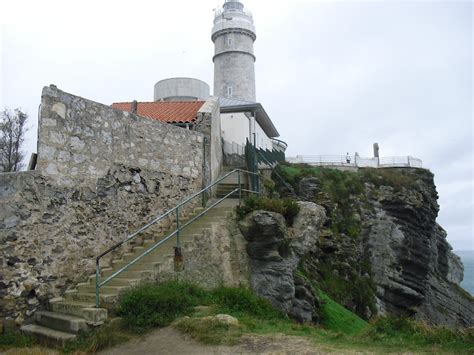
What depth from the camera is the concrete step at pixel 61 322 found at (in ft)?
20.5

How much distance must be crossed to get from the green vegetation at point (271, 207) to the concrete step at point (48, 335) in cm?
472

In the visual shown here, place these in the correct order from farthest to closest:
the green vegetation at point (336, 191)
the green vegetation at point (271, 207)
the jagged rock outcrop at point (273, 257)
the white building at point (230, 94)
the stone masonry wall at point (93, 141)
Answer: the green vegetation at point (336, 191) → the white building at point (230, 94) → the green vegetation at point (271, 207) → the jagged rock outcrop at point (273, 257) → the stone masonry wall at point (93, 141)

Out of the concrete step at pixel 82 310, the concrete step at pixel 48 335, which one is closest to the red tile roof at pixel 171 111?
the concrete step at pixel 82 310

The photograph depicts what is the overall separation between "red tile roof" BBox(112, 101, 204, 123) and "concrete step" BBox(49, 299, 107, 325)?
759 centimetres

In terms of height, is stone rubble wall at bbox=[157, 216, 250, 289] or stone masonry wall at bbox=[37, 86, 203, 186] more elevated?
stone masonry wall at bbox=[37, 86, 203, 186]

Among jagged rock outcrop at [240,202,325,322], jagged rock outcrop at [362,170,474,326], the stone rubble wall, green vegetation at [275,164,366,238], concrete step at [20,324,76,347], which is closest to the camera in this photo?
concrete step at [20,324,76,347]

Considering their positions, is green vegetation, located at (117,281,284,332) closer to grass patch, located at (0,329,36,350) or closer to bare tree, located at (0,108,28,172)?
grass patch, located at (0,329,36,350)

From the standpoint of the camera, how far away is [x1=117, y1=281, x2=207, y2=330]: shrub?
254 inches

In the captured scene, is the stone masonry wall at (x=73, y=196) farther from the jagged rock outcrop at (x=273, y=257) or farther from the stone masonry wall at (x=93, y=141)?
the jagged rock outcrop at (x=273, y=257)

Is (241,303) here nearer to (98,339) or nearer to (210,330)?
(210,330)

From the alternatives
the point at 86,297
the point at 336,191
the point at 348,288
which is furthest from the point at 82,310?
the point at 336,191

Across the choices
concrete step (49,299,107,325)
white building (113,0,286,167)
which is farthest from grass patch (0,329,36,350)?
white building (113,0,286,167)

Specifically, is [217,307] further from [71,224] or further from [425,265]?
[425,265]

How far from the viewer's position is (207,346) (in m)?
5.65
